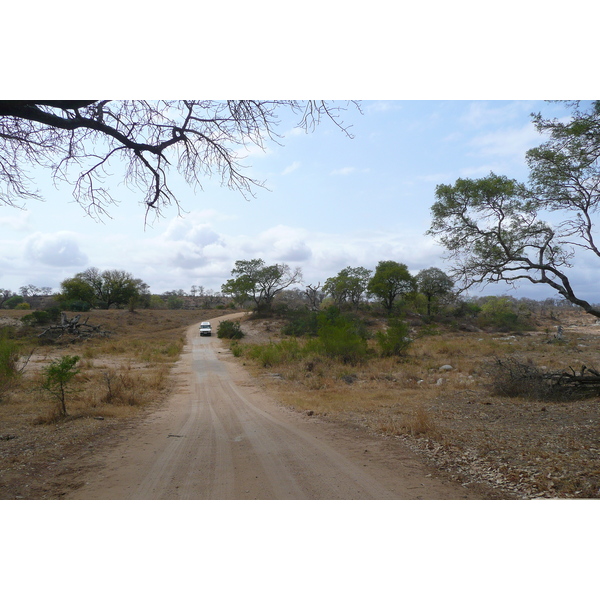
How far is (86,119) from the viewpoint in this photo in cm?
595

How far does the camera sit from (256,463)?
5723 mm

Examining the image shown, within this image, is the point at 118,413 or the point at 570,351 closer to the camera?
the point at 118,413

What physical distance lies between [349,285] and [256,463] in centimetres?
5061

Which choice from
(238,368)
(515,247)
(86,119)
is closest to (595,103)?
(515,247)

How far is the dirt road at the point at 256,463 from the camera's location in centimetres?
473

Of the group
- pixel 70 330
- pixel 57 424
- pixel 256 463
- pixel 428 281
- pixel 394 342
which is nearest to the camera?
pixel 256 463

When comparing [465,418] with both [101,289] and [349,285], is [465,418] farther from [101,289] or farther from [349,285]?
[101,289]

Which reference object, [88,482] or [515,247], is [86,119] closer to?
[88,482]

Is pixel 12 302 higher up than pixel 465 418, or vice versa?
pixel 12 302

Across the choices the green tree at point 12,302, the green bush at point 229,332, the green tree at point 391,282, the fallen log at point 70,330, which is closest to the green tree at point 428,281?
the green tree at point 391,282

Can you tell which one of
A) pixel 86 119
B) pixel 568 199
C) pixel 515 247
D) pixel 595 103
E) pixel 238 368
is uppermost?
pixel 595 103

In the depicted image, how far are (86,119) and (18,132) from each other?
1.56m

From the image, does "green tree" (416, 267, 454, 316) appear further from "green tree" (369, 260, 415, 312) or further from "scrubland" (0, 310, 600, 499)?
"scrubland" (0, 310, 600, 499)

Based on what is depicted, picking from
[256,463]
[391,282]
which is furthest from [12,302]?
[256,463]
